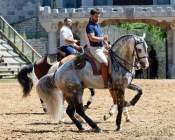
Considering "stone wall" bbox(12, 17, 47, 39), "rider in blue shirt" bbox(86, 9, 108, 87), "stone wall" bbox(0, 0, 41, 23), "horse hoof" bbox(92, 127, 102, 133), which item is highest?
"rider in blue shirt" bbox(86, 9, 108, 87)

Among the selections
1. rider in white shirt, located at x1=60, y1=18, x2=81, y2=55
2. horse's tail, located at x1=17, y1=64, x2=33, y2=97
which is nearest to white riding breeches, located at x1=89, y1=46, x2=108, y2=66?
rider in white shirt, located at x1=60, y1=18, x2=81, y2=55

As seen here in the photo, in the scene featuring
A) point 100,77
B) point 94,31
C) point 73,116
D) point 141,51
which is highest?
point 94,31

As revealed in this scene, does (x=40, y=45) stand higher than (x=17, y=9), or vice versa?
(x=17, y=9)

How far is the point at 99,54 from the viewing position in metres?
13.2

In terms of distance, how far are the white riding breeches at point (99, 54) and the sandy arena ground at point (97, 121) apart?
130 centimetres

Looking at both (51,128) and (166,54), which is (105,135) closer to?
(51,128)

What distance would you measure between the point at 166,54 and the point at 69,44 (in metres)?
26.3

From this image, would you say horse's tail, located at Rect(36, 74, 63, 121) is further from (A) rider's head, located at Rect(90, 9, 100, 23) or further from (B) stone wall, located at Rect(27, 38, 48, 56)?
(B) stone wall, located at Rect(27, 38, 48, 56)

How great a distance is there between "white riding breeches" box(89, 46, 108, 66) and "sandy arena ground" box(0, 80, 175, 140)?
130 cm

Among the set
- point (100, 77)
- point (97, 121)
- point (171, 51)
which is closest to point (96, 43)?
point (100, 77)

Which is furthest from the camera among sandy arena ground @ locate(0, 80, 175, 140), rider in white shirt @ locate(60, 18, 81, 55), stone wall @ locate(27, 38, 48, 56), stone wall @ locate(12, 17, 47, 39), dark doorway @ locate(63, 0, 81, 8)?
dark doorway @ locate(63, 0, 81, 8)

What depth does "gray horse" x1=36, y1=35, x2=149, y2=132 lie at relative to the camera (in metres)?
13.2

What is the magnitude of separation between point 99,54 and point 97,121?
6.77ft

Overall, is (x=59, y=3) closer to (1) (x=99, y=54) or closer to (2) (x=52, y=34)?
(2) (x=52, y=34)
